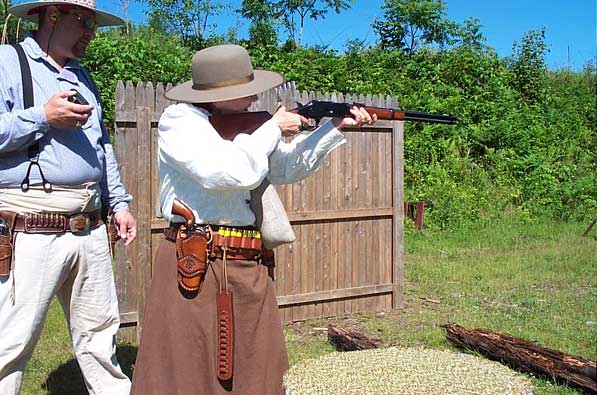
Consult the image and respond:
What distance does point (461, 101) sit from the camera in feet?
47.8

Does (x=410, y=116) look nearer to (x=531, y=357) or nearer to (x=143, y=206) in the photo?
(x=531, y=357)

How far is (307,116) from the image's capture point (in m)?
3.42

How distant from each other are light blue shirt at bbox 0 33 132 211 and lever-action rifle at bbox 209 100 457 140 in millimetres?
844

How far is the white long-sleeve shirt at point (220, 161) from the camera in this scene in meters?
2.86

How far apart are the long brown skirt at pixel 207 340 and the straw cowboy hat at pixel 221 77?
2.29 feet

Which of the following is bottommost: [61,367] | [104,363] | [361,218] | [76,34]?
[61,367]

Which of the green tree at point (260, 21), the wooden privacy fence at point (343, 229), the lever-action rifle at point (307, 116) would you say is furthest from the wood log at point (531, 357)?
the green tree at point (260, 21)

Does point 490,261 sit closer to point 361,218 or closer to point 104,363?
point 361,218

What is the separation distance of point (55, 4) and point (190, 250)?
1.45 metres

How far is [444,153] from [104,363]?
10575 mm

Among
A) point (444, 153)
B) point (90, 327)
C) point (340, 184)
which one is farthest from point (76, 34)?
point (444, 153)

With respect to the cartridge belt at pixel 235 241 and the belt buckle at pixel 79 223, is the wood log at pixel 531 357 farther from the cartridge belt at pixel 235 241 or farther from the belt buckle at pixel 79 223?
the belt buckle at pixel 79 223

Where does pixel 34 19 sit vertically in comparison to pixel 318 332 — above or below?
above

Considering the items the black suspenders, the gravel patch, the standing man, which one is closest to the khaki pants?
the standing man
